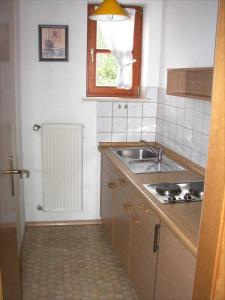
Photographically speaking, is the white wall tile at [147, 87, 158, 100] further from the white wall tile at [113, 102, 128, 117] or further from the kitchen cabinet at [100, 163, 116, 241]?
the kitchen cabinet at [100, 163, 116, 241]

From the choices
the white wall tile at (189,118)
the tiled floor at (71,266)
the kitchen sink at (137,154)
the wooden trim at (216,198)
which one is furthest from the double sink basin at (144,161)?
the wooden trim at (216,198)

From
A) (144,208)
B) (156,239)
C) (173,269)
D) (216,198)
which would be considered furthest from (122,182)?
(216,198)

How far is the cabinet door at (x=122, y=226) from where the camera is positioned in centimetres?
242

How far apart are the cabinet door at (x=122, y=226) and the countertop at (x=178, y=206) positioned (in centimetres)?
23

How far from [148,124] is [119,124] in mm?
300

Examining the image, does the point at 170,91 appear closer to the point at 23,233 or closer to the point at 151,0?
the point at 151,0

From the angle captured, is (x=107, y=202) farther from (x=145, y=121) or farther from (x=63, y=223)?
(x=145, y=121)

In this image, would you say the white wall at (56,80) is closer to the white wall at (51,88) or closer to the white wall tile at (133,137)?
the white wall at (51,88)

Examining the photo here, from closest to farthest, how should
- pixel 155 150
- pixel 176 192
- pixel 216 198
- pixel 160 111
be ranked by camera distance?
pixel 216 198, pixel 176 192, pixel 155 150, pixel 160 111

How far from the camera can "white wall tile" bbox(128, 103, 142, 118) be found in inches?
130

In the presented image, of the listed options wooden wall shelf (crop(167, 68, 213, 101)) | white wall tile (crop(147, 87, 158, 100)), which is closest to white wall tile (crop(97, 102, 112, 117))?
white wall tile (crop(147, 87, 158, 100))

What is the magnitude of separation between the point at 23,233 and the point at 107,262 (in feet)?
2.97

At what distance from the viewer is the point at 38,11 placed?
9.97ft

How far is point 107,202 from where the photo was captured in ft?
10.2
